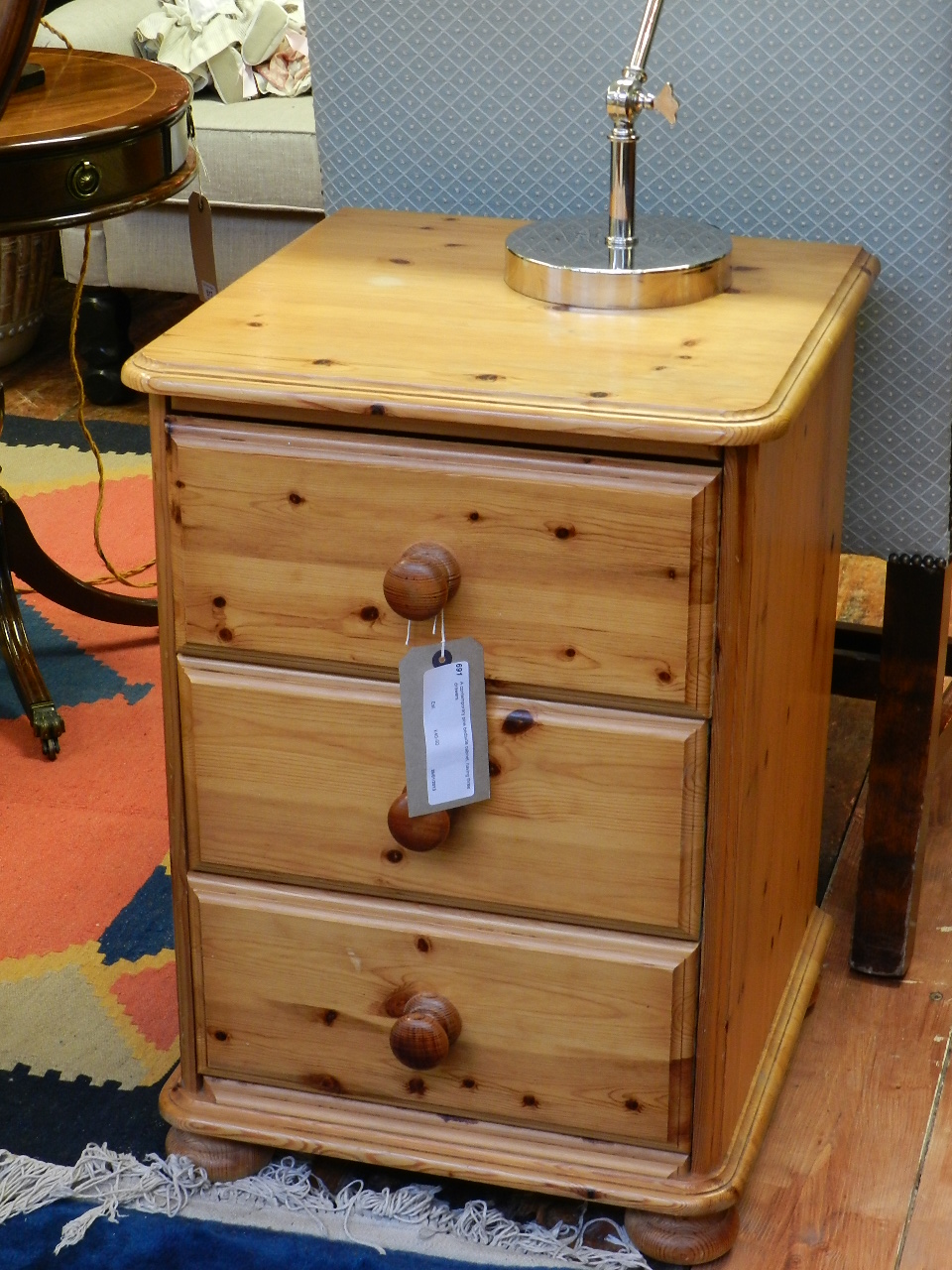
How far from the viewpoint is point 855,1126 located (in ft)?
3.96

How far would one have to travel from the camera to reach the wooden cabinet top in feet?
2.86

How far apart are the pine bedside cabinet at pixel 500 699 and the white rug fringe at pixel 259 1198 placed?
29 mm

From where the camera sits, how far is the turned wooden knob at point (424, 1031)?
3.37 ft

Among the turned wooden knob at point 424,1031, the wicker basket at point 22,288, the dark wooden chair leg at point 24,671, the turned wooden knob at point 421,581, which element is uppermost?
the turned wooden knob at point 421,581

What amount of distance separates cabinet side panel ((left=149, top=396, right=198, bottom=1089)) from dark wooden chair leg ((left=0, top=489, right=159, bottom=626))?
0.78 meters

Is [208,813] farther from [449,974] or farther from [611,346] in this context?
[611,346]

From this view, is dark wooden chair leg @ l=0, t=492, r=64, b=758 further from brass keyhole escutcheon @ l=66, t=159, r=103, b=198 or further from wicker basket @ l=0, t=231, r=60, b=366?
wicker basket @ l=0, t=231, r=60, b=366

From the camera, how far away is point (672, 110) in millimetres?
1021

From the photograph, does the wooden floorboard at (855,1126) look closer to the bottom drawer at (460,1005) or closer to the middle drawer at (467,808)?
the bottom drawer at (460,1005)

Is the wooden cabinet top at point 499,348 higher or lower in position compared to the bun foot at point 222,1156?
higher

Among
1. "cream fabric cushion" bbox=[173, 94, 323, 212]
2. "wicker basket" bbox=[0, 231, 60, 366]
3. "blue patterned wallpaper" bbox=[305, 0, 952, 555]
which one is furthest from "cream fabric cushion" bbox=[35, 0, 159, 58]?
"blue patterned wallpaper" bbox=[305, 0, 952, 555]

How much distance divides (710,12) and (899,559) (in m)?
0.43

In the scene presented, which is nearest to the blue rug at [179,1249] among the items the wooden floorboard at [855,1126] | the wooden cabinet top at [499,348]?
the wooden floorboard at [855,1126]

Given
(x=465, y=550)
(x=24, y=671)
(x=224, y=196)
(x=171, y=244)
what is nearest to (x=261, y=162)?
(x=224, y=196)
